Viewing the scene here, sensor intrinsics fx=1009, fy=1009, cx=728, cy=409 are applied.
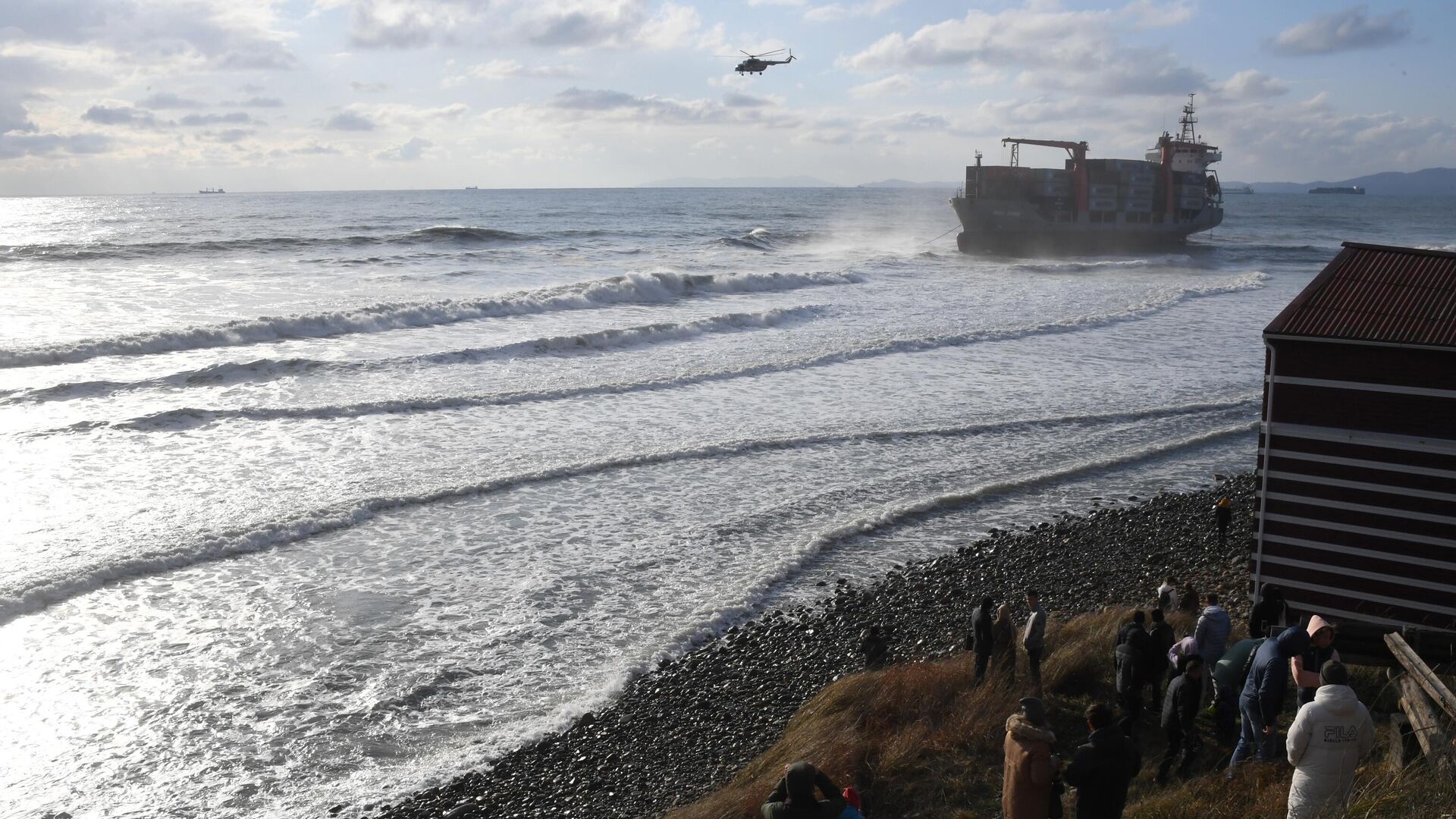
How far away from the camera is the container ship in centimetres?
5825

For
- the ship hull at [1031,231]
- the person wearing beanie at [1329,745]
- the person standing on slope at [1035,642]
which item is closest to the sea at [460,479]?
the person standing on slope at [1035,642]

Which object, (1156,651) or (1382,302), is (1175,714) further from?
(1382,302)

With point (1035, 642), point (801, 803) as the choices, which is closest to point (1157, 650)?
point (1035, 642)

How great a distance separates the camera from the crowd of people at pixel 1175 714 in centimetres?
534

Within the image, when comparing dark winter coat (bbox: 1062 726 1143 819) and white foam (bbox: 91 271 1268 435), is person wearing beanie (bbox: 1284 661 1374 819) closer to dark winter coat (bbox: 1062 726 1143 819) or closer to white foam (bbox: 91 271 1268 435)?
dark winter coat (bbox: 1062 726 1143 819)

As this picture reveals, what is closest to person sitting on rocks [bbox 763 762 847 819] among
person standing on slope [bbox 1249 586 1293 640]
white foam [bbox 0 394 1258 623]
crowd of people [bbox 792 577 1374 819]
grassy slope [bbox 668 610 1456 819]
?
crowd of people [bbox 792 577 1374 819]

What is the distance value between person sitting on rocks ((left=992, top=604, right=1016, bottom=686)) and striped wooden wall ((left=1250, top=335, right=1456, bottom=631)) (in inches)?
99.4

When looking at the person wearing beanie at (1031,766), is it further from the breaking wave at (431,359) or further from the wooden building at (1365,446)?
the breaking wave at (431,359)

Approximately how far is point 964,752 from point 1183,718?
1.52 m

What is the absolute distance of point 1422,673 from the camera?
633 centimetres

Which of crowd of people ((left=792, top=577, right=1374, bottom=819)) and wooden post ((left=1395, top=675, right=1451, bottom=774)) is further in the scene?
wooden post ((left=1395, top=675, right=1451, bottom=774))

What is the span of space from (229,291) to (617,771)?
112ft

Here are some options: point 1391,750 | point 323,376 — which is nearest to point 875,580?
point 1391,750

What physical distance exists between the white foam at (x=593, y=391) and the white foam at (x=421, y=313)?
7.00 meters
